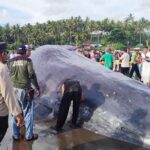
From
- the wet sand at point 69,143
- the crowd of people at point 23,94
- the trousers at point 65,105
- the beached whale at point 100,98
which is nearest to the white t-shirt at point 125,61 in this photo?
the beached whale at point 100,98

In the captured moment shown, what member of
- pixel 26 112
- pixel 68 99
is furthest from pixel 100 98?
pixel 26 112

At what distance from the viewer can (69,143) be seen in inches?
299

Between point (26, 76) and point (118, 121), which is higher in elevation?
point (26, 76)

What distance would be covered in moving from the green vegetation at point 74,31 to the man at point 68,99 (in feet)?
356

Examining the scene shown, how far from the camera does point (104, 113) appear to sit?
8.29m

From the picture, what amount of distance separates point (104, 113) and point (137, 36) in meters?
146

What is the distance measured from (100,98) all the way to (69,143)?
5.04 feet

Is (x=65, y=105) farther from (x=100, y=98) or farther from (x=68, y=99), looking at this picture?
(x=100, y=98)

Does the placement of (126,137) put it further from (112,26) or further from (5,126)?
(112,26)

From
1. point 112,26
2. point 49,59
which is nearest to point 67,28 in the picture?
point 112,26

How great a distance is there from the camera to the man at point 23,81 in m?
7.73

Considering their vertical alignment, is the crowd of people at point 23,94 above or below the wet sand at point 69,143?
above

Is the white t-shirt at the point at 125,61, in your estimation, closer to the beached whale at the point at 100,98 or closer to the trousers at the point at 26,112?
the beached whale at the point at 100,98

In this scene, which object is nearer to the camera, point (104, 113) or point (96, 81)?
point (104, 113)
